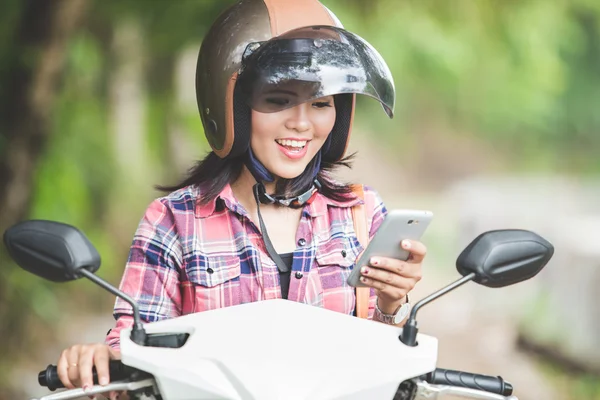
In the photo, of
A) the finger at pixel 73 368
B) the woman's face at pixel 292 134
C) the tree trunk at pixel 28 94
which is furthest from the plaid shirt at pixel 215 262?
the tree trunk at pixel 28 94

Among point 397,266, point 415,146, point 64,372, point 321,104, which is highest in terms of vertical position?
point 321,104

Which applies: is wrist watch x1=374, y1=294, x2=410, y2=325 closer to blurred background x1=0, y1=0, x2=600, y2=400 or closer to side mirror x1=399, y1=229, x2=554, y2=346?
side mirror x1=399, y1=229, x2=554, y2=346

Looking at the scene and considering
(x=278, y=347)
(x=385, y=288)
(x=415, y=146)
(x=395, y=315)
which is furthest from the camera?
(x=415, y=146)

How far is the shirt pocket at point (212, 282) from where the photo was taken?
2.48 metres

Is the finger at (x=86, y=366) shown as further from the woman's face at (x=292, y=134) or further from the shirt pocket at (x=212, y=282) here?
the woman's face at (x=292, y=134)

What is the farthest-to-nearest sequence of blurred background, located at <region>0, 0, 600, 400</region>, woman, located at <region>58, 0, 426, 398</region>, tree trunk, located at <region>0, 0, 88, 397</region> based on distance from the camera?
blurred background, located at <region>0, 0, 600, 400</region> < tree trunk, located at <region>0, 0, 88, 397</region> < woman, located at <region>58, 0, 426, 398</region>

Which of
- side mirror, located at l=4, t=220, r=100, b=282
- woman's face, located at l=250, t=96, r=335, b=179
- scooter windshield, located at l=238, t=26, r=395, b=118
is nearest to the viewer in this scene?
side mirror, located at l=4, t=220, r=100, b=282

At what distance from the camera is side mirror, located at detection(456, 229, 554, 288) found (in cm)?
181

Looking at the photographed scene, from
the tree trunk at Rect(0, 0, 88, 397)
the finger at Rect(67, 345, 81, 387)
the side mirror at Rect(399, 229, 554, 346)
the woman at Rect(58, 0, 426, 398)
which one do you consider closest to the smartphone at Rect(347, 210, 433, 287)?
the side mirror at Rect(399, 229, 554, 346)

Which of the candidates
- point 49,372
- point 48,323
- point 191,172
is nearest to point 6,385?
point 48,323

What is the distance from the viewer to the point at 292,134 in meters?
2.46

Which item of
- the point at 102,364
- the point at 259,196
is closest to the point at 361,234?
the point at 259,196

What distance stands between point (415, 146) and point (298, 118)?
8884 mm

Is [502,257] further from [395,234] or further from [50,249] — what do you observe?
[50,249]
